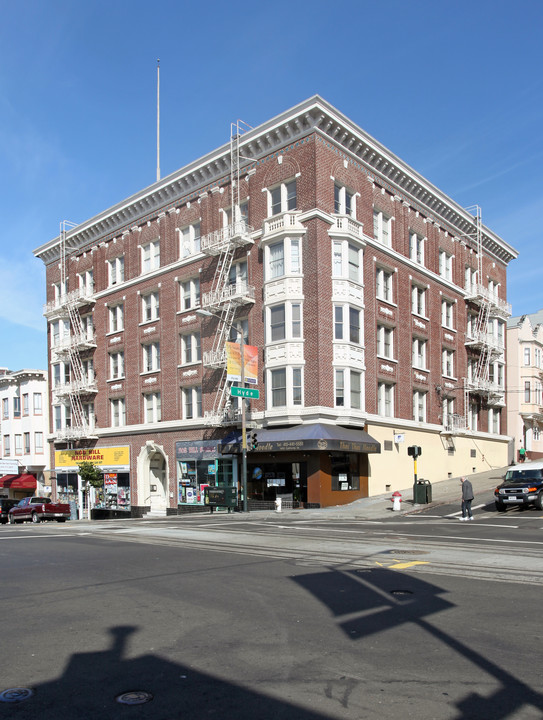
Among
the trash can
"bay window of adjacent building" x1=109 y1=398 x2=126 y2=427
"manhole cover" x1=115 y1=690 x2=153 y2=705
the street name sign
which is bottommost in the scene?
the trash can

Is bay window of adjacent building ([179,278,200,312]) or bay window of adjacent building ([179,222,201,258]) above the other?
bay window of adjacent building ([179,222,201,258])

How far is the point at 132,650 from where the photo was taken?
21.1ft

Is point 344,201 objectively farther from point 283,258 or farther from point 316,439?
point 316,439

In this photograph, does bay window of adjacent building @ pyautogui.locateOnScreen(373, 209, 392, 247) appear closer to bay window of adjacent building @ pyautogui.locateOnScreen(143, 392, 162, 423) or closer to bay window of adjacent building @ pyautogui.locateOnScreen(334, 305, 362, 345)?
bay window of adjacent building @ pyautogui.locateOnScreen(334, 305, 362, 345)

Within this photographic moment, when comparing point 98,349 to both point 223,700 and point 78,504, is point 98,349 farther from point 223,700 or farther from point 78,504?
point 223,700

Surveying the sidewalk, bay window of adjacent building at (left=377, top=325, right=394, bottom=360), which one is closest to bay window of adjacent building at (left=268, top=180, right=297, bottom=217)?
bay window of adjacent building at (left=377, top=325, right=394, bottom=360)

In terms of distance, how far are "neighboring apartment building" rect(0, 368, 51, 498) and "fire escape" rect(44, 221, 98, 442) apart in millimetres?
8246

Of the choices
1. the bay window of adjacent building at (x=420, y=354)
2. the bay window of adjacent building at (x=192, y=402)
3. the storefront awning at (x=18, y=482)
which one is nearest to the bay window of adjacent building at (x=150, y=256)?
the bay window of adjacent building at (x=192, y=402)

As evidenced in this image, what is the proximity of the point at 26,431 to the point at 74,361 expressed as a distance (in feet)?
46.8

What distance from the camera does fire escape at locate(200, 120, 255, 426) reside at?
3478 centimetres

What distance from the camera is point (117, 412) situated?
4538cm

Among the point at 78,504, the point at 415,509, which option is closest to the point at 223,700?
the point at 415,509

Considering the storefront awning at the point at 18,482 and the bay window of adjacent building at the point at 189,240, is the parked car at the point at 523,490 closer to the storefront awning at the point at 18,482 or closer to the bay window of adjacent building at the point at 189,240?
the bay window of adjacent building at the point at 189,240

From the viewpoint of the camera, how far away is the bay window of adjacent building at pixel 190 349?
3881 cm
